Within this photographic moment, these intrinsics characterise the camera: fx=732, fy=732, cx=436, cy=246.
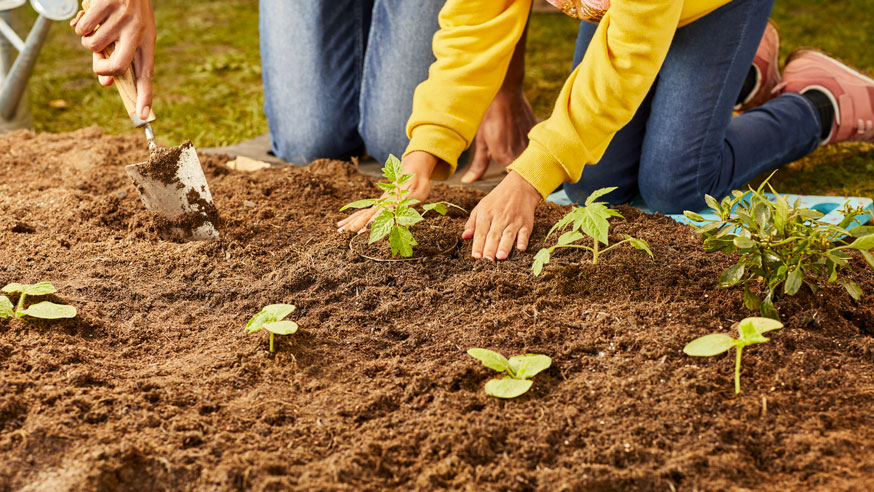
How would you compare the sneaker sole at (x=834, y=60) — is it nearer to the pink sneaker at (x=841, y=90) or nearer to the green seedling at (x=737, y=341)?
the pink sneaker at (x=841, y=90)

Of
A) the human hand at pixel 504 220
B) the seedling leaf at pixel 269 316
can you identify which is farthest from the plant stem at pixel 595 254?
the seedling leaf at pixel 269 316

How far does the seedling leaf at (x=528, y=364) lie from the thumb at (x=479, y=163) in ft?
4.34

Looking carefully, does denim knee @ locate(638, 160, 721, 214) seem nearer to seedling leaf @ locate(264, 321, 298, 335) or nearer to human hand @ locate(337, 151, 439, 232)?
human hand @ locate(337, 151, 439, 232)

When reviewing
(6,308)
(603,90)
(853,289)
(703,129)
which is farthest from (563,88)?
(6,308)

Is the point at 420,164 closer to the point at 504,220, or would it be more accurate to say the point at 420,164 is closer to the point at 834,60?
the point at 504,220

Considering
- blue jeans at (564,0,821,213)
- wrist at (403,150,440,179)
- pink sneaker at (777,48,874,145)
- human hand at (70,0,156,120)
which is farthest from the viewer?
pink sneaker at (777,48,874,145)

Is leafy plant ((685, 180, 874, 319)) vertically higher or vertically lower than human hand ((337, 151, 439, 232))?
higher

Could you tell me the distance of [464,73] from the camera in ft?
6.16

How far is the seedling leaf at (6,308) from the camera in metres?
1.29

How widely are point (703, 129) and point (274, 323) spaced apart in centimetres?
138

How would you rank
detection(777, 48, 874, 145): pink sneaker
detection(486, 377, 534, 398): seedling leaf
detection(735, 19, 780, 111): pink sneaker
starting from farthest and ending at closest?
detection(735, 19, 780, 111): pink sneaker < detection(777, 48, 874, 145): pink sneaker < detection(486, 377, 534, 398): seedling leaf

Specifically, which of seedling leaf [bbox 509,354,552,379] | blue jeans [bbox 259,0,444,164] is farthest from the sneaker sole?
seedling leaf [bbox 509,354,552,379]

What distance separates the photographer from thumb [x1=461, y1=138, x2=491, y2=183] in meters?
2.43

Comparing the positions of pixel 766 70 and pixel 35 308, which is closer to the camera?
pixel 35 308
